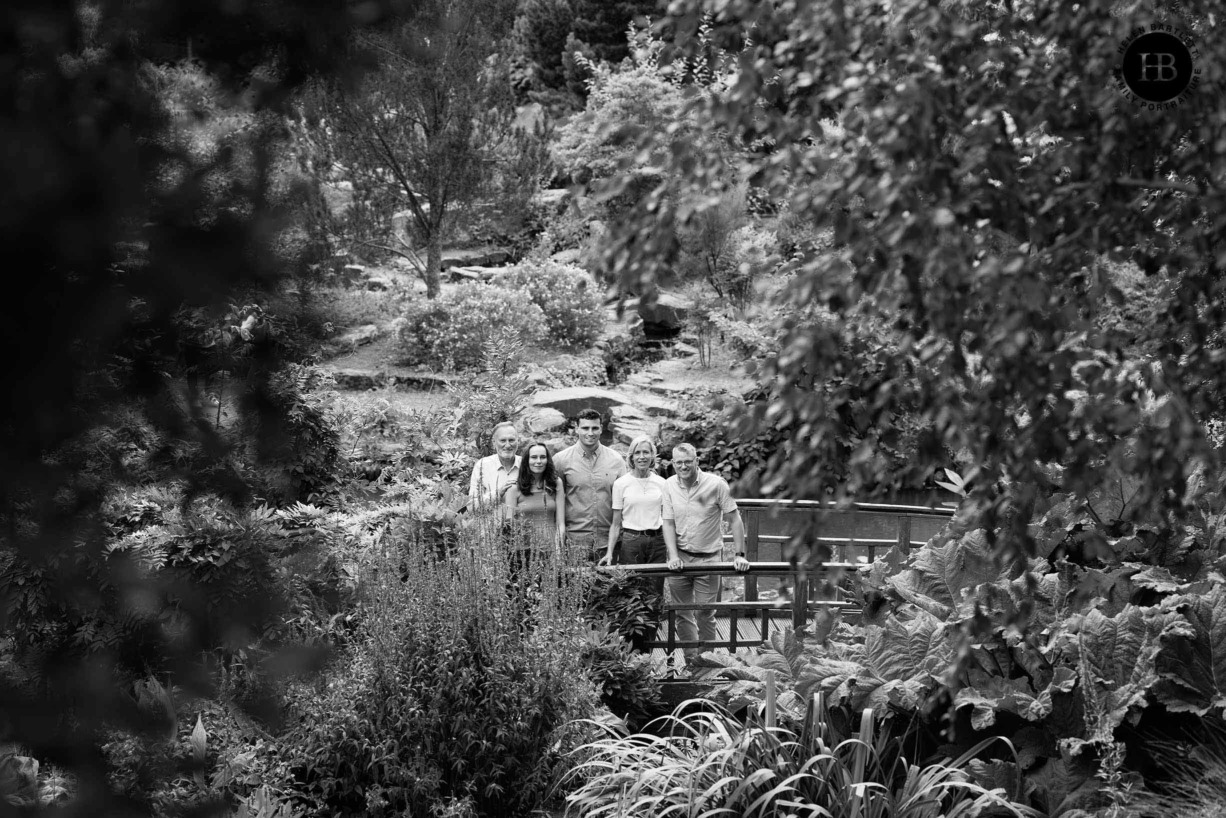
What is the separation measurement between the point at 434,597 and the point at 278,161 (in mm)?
3449

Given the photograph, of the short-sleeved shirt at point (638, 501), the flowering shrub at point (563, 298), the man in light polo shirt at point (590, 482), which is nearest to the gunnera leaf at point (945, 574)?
the short-sleeved shirt at point (638, 501)

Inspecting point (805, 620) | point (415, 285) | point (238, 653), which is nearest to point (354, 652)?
point (805, 620)

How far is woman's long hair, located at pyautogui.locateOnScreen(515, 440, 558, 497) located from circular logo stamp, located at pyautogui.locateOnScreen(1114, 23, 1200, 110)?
4712 mm

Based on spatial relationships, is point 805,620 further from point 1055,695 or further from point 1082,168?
point 1082,168

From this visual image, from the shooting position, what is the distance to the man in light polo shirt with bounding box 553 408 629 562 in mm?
7336

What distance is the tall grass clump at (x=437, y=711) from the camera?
16.0ft

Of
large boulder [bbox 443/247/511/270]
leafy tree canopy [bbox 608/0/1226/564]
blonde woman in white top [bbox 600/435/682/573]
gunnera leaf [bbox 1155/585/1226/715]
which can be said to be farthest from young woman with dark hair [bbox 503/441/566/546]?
large boulder [bbox 443/247/511/270]

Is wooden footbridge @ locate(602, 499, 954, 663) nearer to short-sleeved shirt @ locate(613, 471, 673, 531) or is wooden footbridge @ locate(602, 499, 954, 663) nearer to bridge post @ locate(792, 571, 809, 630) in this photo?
bridge post @ locate(792, 571, 809, 630)

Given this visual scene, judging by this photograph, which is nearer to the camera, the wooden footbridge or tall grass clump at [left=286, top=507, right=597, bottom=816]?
the wooden footbridge

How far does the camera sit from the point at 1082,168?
7.32ft

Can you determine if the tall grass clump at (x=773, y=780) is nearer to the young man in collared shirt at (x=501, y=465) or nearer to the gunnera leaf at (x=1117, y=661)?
the gunnera leaf at (x=1117, y=661)

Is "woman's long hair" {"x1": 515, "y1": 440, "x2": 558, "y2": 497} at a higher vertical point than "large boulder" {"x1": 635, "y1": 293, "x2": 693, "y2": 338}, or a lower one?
lower

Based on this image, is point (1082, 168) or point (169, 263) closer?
point (169, 263)

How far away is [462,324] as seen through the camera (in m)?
16.3
